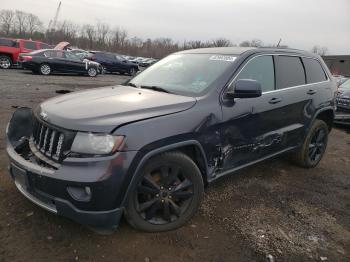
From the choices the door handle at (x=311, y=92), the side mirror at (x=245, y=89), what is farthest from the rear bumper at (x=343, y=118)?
the side mirror at (x=245, y=89)

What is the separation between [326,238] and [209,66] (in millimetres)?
2205

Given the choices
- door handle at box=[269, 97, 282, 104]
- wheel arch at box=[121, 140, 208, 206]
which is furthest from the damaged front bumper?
door handle at box=[269, 97, 282, 104]

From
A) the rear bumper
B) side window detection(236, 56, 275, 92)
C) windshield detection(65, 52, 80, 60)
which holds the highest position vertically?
side window detection(236, 56, 275, 92)

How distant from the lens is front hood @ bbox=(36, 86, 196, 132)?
290 centimetres

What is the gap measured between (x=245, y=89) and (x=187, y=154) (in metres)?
0.89

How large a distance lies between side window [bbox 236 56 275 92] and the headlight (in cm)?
177

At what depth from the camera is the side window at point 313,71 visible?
5.24 meters

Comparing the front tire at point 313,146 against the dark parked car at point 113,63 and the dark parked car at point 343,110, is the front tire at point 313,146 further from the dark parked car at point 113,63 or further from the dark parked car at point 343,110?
the dark parked car at point 113,63

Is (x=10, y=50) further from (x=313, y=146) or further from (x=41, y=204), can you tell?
(x=41, y=204)

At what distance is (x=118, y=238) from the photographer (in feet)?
10.5

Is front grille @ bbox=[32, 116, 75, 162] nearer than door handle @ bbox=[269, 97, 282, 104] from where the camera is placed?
Yes

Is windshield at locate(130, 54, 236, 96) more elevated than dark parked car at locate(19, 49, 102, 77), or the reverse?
windshield at locate(130, 54, 236, 96)

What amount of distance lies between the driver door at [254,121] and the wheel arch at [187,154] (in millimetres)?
314

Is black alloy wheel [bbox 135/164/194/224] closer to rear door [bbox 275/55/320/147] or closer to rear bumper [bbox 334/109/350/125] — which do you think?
rear door [bbox 275/55/320/147]
